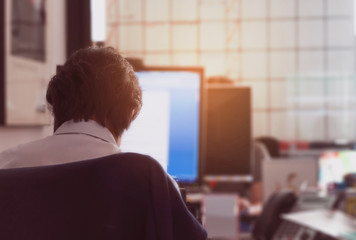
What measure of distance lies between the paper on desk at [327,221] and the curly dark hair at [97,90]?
1.07 metres

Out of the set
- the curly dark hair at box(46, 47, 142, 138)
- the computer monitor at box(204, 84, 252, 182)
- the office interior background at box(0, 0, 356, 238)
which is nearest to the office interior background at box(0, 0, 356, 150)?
the office interior background at box(0, 0, 356, 238)

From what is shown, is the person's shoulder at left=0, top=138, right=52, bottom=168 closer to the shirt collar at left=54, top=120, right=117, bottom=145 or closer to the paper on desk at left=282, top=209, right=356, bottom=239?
the shirt collar at left=54, top=120, right=117, bottom=145

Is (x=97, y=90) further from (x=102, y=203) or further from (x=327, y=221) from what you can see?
(x=327, y=221)

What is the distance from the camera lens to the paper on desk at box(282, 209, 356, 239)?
5.31ft

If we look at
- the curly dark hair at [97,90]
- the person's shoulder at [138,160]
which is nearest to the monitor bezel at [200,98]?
the curly dark hair at [97,90]

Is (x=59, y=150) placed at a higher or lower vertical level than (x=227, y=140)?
higher

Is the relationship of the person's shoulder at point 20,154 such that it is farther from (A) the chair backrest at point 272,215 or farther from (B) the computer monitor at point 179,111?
(A) the chair backrest at point 272,215

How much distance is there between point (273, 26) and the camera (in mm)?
6008

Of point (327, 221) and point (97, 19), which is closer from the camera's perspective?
point (327, 221)

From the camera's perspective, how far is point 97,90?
60 cm

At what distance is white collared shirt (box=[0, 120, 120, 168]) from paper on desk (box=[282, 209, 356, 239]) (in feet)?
3.67

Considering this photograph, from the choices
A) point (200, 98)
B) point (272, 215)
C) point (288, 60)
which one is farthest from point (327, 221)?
point (288, 60)

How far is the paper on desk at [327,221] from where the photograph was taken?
1.62 metres

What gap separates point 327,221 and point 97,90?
1.36m
